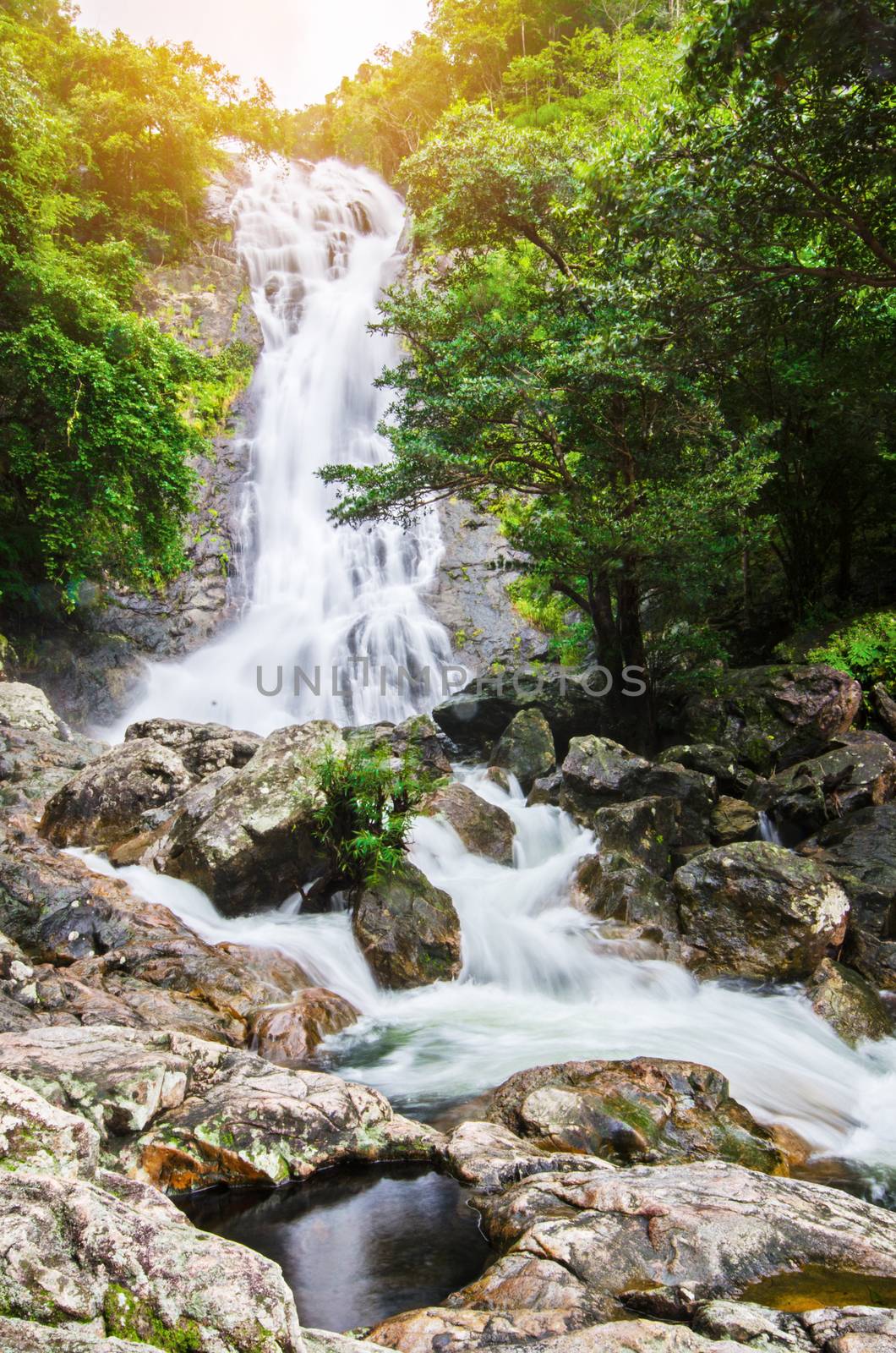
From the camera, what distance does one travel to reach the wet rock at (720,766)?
32.9 ft

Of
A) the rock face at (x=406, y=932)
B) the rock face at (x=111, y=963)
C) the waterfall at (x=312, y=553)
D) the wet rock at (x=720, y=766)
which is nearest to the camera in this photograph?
the rock face at (x=111, y=963)

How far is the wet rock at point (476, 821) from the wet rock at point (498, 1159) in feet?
18.0

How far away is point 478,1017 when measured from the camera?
6367 mm

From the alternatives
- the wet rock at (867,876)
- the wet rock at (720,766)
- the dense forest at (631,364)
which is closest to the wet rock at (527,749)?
the dense forest at (631,364)

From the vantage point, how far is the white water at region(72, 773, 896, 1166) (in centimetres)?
513

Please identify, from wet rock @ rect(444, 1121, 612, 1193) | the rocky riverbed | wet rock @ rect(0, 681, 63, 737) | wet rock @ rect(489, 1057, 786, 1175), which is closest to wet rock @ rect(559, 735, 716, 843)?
the rocky riverbed

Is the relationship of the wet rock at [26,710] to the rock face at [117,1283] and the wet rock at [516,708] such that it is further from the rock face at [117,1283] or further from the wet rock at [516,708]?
the rock face at [117,1283]

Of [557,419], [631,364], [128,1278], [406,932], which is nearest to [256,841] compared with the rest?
[406,932]

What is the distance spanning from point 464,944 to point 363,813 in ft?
5.31

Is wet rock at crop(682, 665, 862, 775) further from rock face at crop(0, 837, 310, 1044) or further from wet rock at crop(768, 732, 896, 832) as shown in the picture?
rock face at crop(0, 837, 310, 1044)

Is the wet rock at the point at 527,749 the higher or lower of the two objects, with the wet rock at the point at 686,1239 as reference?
higher

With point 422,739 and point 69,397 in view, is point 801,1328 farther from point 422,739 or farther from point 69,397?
point 69,397

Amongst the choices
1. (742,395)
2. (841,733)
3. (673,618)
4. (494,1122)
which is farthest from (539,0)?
(494,1122)

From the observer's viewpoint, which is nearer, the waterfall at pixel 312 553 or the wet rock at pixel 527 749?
the wet rock at pixel 527 749
